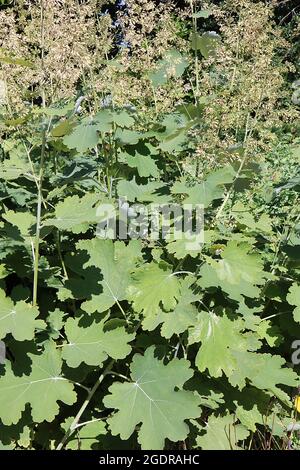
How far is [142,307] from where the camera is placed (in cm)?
214

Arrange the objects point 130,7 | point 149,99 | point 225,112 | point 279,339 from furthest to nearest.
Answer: point 149,99
point 130,7
point 225,112
point 279,339

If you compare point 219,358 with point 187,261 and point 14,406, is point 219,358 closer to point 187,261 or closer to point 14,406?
point 187,261

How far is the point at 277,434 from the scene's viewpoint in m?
2.44

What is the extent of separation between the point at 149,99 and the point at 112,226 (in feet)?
3.39

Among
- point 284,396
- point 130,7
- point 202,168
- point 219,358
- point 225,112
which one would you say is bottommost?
point 284,396

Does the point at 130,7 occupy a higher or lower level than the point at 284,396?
higher

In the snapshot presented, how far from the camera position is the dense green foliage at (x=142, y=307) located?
6.88 ft

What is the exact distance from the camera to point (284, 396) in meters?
2.36

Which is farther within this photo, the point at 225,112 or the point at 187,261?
the point at 225,112

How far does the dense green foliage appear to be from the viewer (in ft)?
6.88

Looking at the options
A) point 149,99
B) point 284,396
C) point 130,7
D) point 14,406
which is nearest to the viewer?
point 14,406
